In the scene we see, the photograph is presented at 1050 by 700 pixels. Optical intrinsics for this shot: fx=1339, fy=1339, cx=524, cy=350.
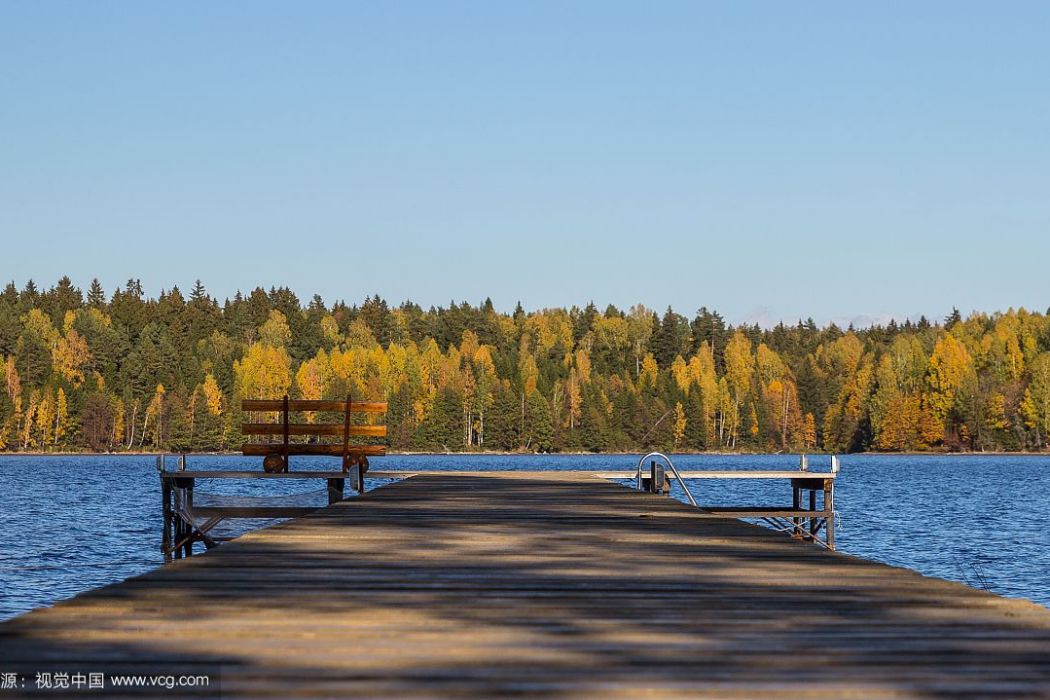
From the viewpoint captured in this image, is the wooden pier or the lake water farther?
the lake water

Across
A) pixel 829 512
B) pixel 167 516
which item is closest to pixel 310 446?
pixel 167 516

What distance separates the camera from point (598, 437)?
598 feet

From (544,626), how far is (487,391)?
567ft

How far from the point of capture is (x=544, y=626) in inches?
265

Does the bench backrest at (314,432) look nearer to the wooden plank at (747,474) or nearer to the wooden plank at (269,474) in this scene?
the wooden plank at (269,474)

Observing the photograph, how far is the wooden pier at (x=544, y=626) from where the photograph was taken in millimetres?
5422

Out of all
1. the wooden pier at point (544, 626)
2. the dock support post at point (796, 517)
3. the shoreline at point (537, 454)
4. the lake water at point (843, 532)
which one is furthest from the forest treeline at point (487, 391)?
the wooden pier at point (544, 626)

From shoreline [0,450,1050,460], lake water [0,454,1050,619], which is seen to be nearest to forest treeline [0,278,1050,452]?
shoreline [0,450,1050,460]

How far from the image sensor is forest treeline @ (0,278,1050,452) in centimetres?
16675

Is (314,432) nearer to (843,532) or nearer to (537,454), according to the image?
(843,532)

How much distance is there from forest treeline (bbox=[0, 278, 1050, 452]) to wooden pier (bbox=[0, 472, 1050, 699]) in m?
158

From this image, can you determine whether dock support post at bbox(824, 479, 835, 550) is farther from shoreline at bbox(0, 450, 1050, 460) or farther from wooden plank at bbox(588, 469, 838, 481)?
shoreline at bbox(0, 450, 1050, 460)

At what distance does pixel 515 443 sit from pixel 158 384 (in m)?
47.2

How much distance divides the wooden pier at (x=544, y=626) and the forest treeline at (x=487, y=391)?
158 meters
